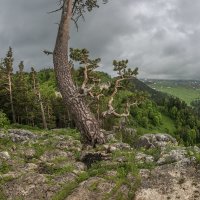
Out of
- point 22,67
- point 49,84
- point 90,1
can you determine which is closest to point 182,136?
point 49,84

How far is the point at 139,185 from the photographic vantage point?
12719mm

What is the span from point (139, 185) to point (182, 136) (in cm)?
18387

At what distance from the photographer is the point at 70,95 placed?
18.0 meters

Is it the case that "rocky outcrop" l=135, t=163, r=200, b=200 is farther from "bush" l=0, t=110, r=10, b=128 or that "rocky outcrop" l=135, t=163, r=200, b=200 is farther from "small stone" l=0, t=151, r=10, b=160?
"bush" l=0, t=110, r=10, b=128

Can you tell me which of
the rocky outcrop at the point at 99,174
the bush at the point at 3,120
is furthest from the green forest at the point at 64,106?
the rocky outcrop at the point at 99,174

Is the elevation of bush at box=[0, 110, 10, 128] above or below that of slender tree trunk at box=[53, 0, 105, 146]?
below

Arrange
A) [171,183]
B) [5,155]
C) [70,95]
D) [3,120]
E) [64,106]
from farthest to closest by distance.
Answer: [64,106]
[3,120]
[70,95]
[5,155]
[171,183]

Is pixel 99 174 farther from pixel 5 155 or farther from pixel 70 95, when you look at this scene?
pixel 70 95

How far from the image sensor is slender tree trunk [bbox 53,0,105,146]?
17875 mm

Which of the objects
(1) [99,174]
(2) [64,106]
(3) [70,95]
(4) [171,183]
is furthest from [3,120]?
(4) [171,183]

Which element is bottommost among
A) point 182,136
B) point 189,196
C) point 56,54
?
point 182,136

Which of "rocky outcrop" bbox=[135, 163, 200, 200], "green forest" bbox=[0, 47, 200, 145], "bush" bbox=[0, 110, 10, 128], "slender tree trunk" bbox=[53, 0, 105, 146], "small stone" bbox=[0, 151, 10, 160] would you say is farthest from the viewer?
"bush" bbox=[0, 110, 10, 128]

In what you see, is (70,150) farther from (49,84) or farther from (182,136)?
(182,136)

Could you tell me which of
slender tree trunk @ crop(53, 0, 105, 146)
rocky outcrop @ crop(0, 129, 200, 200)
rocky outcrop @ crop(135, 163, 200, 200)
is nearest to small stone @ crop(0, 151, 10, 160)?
rocky outcrop @ crop(0, 129, 200, 200)
